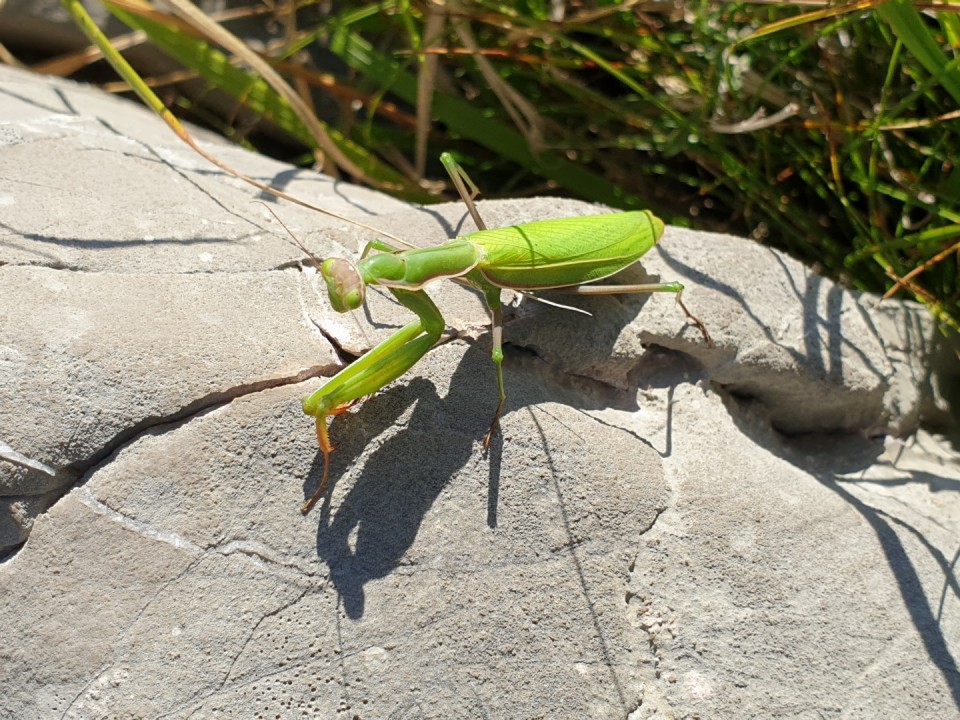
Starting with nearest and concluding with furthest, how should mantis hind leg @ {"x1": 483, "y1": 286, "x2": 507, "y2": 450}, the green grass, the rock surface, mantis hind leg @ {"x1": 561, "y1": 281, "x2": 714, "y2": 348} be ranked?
the rock surface
mantis hind leg @ {"x1": 483, "y1": 286, "x2": 507, "y2": 450}
mantis hind leg @ {"x1": 561, "y1": 281, "x2": 714, "y2": 348}
the green grass

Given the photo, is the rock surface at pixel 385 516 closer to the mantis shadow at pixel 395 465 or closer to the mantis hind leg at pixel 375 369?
the mantis shadow at pixel 395 465

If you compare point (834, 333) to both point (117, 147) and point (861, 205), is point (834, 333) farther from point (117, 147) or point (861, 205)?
point (117, 147)

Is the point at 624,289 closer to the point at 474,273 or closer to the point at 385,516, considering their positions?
the point at 474,273

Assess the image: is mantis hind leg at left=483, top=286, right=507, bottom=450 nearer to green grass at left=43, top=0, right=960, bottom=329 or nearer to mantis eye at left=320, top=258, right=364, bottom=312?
mantis eye at left=320, top=258, right=364, bottom=312

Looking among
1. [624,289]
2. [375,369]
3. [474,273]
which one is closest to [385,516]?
[375,369]

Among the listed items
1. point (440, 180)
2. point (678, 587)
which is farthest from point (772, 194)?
point (678, 587)

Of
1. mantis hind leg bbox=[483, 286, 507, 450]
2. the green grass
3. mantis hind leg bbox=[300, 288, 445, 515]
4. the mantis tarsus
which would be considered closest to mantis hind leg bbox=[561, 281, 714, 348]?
the mantis tarsus
